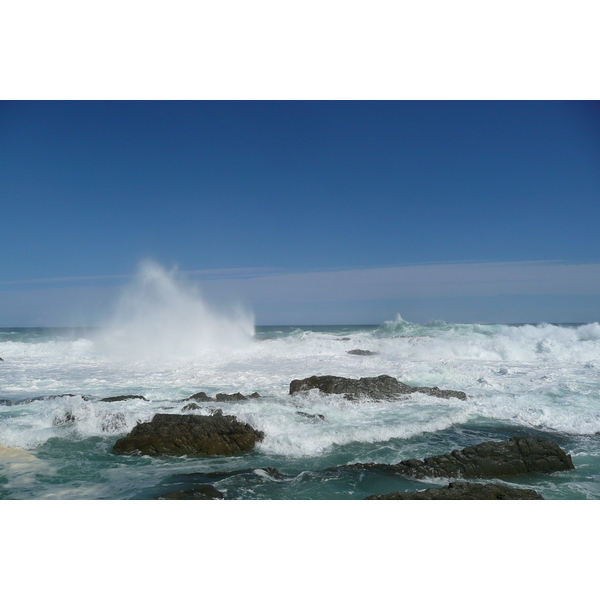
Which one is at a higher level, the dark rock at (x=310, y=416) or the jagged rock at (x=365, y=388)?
the jagged rock at (x=365, y=388)

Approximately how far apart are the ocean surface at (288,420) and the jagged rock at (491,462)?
0.17 metres

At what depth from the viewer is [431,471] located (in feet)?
15.7

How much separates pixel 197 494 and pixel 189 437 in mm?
2067

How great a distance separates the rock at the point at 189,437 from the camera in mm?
5969

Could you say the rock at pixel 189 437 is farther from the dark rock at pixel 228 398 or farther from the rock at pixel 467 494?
the rock at pixel 467 494

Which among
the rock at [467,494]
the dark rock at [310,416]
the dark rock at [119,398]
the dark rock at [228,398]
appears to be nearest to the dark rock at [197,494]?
the rock at [467,494]

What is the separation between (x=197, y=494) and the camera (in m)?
4.18

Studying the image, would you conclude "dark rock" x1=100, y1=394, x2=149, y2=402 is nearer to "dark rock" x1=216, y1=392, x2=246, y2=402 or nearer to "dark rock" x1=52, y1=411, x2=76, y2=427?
"dark rock" x1=52, y1=411, x2=76, y2=427

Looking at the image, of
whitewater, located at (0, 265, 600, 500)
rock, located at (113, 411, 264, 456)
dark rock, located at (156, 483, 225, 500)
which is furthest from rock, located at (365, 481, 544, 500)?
rock, located at (113, 411, 264, 456)

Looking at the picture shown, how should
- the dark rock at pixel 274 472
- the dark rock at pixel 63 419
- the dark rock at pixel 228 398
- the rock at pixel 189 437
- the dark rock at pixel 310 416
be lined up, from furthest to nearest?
the dark rock at pixel 228 398 → the dark rock at pixel 310 416 → the dark rock at pixel 63 419 → the rock at pixel 189 437 → the dark rock at pixel 274 472

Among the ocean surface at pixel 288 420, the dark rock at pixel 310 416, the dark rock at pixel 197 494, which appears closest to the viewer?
the dark rock at pixel 197 494

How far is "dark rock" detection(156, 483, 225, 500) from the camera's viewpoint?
4.10m

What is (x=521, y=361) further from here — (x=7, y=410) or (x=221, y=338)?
(x=7, y=410)

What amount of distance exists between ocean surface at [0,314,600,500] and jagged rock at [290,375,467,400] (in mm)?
344
